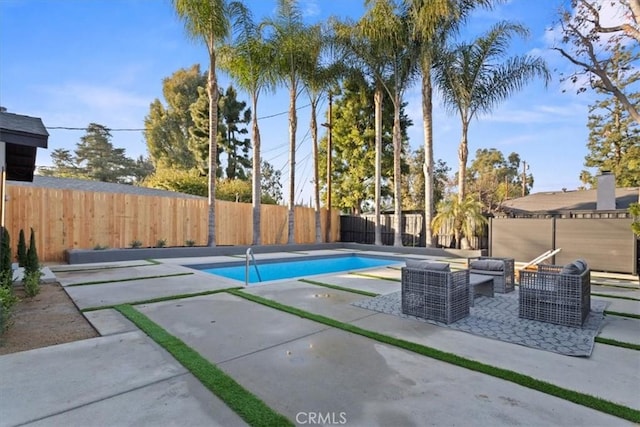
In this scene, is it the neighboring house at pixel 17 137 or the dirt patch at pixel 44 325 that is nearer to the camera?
the dirt patch at pixel 44 325

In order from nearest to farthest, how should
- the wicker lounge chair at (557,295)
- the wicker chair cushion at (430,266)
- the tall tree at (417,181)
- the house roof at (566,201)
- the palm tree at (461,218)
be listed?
the wicker lounge chair at (557,295)
the wicker chair cushion at (430,266)
the palm tree at (461,218)
the house roof at (566,201)
the tall tree at (417,181)

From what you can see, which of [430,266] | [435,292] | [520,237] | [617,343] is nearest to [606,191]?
[520,237]

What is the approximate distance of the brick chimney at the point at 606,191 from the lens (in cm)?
1144

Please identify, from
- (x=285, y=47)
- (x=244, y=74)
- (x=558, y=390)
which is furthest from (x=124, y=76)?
(x=558, y=390)

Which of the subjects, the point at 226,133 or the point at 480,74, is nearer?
the point at 480,74

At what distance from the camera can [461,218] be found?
12070 millimetres

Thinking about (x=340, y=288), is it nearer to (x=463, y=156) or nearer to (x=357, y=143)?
(x=463, y=156)

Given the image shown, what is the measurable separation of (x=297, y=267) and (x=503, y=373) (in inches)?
327

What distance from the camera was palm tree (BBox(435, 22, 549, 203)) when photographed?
11930 millimetres

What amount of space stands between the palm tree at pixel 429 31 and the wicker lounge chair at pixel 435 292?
28.9 feet

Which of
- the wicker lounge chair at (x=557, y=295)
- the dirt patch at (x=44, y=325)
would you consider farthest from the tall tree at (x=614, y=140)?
the dirt patch at (x=44, y=325)

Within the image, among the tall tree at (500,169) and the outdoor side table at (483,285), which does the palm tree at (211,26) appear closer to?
the outdoor side table at (483,285)

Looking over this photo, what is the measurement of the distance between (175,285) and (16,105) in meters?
13.6

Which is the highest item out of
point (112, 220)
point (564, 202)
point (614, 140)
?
point (614, 140)
